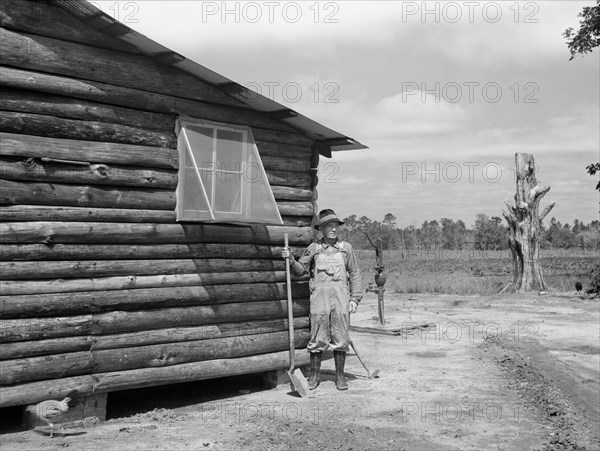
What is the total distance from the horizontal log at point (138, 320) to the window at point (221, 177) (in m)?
1.11

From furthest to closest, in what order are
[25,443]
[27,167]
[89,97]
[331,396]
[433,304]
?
1. [433,304]
2. [331,396]
3. [89,97]
4. [27,167]
5. [25,443]

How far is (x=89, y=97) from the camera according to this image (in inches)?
271

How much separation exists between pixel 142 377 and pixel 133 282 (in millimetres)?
1046

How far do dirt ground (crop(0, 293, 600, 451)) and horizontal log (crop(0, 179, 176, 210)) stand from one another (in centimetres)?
225

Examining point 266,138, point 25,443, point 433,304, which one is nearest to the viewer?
point 25,443

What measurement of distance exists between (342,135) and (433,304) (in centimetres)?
1163

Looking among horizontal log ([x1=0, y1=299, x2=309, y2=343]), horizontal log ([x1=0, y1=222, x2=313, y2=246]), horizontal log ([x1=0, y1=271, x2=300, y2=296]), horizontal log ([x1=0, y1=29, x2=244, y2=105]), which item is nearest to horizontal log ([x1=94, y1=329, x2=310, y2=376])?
horizontal log ([x1=0, y1=299, x2=309, y2=343])

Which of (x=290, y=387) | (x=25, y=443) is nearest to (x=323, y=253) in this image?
(x=290, y=387)

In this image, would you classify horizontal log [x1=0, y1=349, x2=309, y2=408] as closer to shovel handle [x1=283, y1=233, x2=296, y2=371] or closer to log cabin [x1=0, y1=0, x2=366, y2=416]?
log cabin [x1=0, y1=0, x2=366, y2=416]

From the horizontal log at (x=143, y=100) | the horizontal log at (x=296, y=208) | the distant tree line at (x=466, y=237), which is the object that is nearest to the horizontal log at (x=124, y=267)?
the horizontal log at (x=296, y=208)

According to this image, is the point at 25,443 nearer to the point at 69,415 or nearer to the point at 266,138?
the point at 69,415

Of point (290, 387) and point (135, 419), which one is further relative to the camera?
point (290, 387)

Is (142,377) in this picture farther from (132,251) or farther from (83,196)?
(83,196)

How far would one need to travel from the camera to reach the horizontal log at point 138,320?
6.29m
